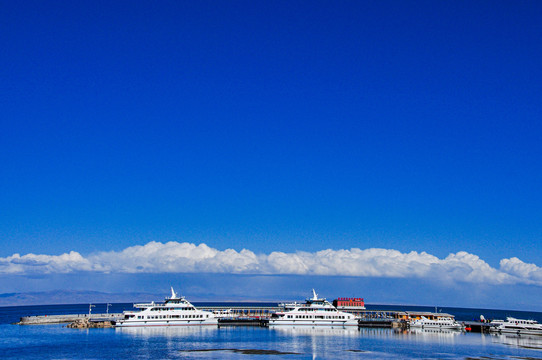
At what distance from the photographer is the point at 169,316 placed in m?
127

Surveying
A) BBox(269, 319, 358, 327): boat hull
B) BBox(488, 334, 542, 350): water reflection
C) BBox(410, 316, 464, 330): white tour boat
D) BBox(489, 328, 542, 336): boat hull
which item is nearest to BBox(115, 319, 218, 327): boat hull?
BBox(269, 319, 358, 327): boat hull

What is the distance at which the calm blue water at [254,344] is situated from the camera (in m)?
81.1

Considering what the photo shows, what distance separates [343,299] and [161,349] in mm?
90426

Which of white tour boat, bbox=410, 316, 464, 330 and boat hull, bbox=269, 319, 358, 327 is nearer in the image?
white tour boat, bbox=410, 316, 464, 330

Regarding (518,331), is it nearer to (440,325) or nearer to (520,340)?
(520,340)

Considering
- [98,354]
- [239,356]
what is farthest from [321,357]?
[98,354]

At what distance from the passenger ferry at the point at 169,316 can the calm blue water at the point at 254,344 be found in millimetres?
4751

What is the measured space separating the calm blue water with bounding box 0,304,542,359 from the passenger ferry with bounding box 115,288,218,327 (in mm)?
4751

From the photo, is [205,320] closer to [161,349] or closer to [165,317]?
[165,317]

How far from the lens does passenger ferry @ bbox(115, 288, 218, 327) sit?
124 meters

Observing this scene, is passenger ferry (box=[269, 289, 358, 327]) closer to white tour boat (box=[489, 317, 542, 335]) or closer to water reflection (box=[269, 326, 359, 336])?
water reflection (box=[269, 326, 359, 336])

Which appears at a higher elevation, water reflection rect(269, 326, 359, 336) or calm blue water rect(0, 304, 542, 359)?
calm blue water rect(0, 304, 542, 359)

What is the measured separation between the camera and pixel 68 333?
113438mm

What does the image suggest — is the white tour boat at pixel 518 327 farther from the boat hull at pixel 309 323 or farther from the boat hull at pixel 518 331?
the boat hull at pixel 309 323
